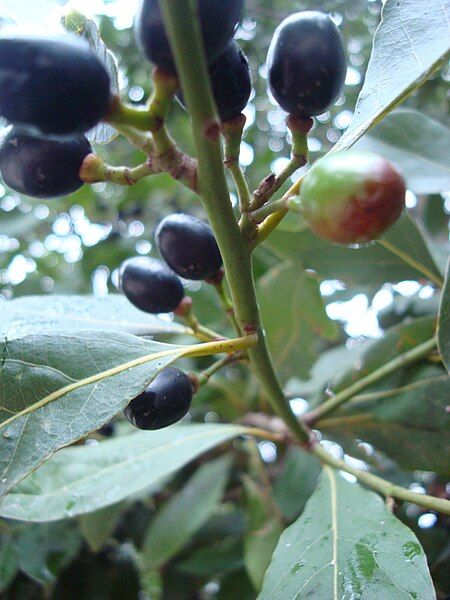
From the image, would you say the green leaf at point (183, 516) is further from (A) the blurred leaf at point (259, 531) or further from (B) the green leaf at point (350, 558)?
(B) the green leaf at point (350, 558)

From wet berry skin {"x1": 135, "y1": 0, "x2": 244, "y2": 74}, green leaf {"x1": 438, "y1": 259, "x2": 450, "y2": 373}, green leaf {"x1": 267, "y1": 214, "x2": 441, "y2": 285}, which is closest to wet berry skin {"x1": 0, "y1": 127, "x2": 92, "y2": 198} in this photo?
wet berry skin {"x1": 135, "y1": 0, "x2": 244, "y2": 74}

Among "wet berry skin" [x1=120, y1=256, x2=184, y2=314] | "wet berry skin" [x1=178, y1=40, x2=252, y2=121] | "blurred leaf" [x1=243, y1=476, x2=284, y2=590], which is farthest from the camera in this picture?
"blurred leaf" [x1=243, y1=476, x2=284, y2=590]

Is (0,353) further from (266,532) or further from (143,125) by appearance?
(266,532)

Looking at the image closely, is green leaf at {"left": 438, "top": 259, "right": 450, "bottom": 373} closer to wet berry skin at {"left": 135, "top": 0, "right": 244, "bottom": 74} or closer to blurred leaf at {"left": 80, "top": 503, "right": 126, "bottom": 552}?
wet berry skin at {"left": 135, "top": 0, "right": 244, "bottom": 74}

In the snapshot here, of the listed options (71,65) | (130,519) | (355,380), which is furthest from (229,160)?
(130,519)

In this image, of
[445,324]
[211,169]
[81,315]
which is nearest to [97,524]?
[81,315]

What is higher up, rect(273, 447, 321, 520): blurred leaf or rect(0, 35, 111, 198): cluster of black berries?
rect(0, 35, 111, 198): cluster of black berries

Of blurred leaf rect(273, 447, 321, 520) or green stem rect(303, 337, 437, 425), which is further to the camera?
blurred leaf rect(273, 447, 321, 520)

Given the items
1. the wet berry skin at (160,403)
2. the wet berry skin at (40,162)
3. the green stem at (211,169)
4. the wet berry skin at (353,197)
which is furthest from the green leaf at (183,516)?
the wet berry skin at (353,197)
